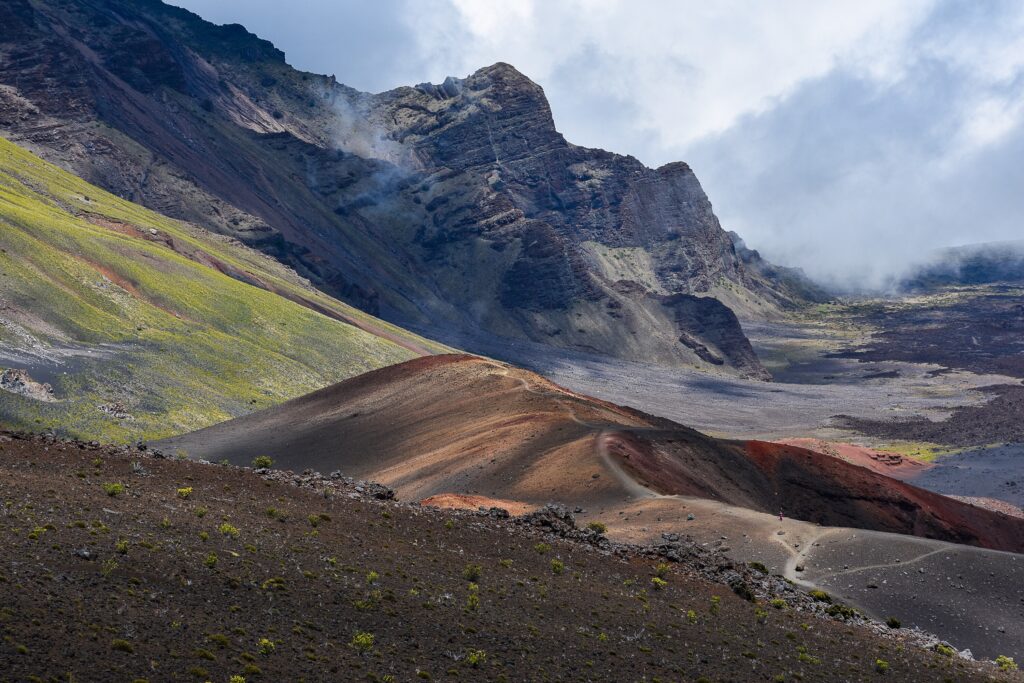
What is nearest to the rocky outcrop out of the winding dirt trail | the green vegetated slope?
the green vegetated slope

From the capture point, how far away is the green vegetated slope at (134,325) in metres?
74.8

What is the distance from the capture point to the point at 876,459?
120 m

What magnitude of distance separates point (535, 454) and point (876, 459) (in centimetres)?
7702

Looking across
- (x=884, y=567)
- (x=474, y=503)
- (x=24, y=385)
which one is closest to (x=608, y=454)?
(x=474, y=503)

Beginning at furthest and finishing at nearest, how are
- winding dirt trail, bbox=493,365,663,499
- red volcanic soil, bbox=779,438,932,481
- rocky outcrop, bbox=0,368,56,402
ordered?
red volcanic soil, bbox=779,438,932,481 < rocky outcrop, bbox=0,368,56,402 < winding dirt trail, bbox=493,365,663,499

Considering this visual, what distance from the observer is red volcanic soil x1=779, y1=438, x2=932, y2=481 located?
11362cm

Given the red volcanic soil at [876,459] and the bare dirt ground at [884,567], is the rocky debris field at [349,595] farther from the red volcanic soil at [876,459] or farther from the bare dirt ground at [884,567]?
the red volcanic soil at [876,459]

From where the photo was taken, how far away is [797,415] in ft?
579

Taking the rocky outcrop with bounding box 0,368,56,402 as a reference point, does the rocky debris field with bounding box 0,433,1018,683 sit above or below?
above

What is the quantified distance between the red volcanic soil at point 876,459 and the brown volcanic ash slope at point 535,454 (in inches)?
1652

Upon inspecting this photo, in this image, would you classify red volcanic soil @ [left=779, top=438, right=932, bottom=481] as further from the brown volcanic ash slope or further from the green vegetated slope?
the green vegetated slope

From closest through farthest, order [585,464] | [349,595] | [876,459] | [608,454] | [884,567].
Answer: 1. [349,595]
2. [884,567]
3. [585,464]
4. [608,454]
5. [876,459]

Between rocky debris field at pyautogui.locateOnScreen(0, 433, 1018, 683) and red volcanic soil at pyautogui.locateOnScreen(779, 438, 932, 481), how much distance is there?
3212 inches

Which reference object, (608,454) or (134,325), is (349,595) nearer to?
(608,454)
